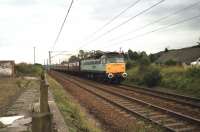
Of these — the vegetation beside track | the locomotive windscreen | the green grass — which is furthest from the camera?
the locomotive windscreen

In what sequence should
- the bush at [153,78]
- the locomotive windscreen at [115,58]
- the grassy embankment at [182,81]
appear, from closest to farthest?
the grassy embankment at [182,81]
the bush at [153,78]
the locomotive windscreen at [115,58]

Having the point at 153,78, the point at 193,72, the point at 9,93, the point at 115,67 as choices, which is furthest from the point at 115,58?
the point at 9,93

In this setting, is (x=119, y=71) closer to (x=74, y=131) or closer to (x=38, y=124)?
(x=74, y=131)

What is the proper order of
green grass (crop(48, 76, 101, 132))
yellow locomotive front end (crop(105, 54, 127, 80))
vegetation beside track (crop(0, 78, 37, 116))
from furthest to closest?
yellow locomotive front end (crop(105, 54, 127, 80)) → vegetation beside track (crop(0, 78, 37, 116)) → green grass (crop(48, 76, 101, 132))

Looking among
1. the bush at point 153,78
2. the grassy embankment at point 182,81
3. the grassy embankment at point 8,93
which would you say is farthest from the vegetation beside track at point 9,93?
the grassy embankment at point 182,81

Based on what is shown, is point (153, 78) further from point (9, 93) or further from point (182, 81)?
point (9, 93)

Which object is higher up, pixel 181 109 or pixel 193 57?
pixel 193 57

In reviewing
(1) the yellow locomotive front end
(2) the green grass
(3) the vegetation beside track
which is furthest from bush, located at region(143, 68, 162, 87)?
(2) the green grass

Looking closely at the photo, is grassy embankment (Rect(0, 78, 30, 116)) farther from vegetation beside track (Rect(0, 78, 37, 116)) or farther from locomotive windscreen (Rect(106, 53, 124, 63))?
locomotive windscreen (Rect(106, 53, 124, 63))

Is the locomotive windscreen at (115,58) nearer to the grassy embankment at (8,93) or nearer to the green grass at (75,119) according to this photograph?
the grassy embankment at (8,93)

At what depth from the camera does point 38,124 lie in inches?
88.7

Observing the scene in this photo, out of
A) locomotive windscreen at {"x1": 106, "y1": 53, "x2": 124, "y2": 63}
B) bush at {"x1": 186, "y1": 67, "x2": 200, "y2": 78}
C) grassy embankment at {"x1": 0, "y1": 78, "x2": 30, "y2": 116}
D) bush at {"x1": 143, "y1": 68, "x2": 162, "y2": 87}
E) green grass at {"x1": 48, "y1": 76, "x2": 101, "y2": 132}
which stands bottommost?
green grass at {"x1": 48, "y1": 76, "x2": 101, "y2": 132}

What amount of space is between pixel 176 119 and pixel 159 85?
12.3m

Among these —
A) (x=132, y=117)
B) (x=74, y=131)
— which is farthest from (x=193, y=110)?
(x=74, y=131)
